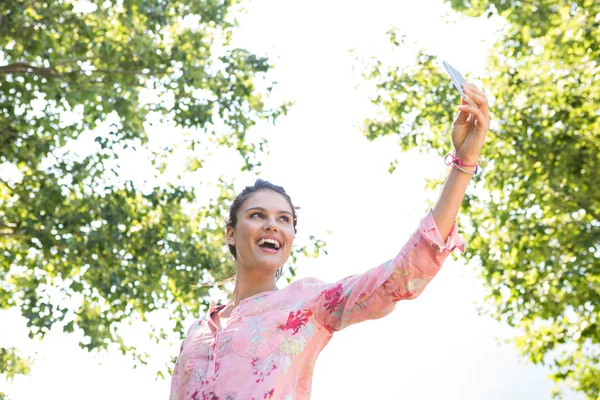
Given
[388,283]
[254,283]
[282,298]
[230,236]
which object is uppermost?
[230,236]

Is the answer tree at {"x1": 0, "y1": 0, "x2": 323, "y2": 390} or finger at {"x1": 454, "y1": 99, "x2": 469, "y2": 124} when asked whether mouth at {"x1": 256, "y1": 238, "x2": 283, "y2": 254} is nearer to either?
finger at {"x1": 454, "y1": 99, "x2": 469, "y2": 124}

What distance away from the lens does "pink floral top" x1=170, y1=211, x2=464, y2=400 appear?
2389mm

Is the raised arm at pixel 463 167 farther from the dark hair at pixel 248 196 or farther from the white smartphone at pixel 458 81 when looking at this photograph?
the dark hair at pixel 248 196

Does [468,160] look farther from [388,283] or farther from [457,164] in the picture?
[388,283]

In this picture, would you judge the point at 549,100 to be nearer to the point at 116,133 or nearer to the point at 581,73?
the point at 581,73

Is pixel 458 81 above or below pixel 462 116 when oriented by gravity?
above

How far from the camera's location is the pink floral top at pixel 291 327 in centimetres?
239

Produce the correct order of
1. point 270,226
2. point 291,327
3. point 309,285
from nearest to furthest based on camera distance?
point 291,327, point 309,285, point 270,226

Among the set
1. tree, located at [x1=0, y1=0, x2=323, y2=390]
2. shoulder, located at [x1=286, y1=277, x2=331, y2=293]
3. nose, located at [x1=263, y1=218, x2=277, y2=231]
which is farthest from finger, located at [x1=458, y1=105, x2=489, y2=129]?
tree, located at [x1=0, y1=0, x2=323, y2=390]

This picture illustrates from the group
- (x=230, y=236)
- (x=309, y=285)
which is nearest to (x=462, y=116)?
(x=309, y=285)

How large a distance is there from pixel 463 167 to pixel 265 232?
0.89 meters

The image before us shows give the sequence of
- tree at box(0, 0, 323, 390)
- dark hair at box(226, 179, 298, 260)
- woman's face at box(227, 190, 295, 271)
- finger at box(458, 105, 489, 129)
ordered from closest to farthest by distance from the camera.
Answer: finger at box(458, 105, 489, 129), woman's face at box(227, 190, 295, 271), dark hair at box(226, 179, 298, 260), tree at box(0, 0, 323, 390)

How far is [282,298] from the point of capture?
282 cm

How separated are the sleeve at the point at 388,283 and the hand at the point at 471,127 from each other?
19cm
